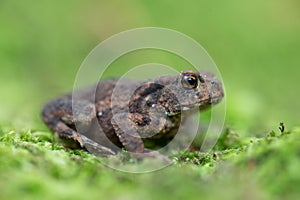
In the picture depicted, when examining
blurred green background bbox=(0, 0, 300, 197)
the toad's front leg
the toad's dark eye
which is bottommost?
the toad's front leg

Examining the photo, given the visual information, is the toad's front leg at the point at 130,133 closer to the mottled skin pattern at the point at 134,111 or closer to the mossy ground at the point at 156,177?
the mottled skin pattern at the point at 134,111

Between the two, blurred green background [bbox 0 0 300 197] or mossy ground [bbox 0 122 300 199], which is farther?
blurred green background [bbox 0 0 300 197]

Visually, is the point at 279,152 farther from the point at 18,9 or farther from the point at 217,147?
the point at 18,9

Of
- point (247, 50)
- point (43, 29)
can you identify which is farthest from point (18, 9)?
point (247, 50)

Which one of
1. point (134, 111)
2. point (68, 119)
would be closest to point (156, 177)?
point (134, 111)

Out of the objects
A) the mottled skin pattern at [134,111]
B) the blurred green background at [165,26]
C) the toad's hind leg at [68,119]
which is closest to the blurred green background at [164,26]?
the blurred green background at [165,26]

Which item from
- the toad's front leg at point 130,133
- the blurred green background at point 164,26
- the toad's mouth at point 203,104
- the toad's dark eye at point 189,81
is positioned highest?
the blurred green background at point 164,26

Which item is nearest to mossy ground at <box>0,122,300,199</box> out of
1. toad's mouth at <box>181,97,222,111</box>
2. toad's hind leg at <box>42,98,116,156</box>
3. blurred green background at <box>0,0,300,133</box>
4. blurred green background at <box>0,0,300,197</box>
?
toad's hind leg at <box>42,98,116,156</box>

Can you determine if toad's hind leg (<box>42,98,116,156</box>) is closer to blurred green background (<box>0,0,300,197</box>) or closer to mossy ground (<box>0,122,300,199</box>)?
mossy ground (<box>0,122,300,199</box>)
